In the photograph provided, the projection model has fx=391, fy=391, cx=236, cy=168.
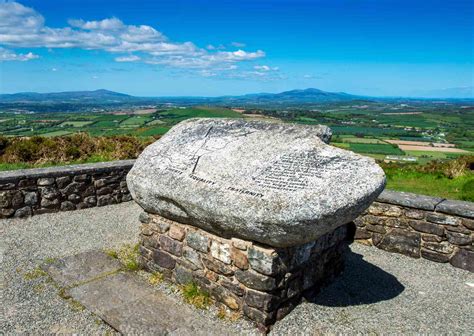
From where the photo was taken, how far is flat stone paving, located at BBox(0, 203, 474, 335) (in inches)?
151

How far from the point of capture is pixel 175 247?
15.2ft

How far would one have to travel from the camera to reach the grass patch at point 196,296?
424 cm

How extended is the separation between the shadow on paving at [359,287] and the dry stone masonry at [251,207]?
0.16 metres

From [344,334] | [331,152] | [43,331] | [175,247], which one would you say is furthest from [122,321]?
[331,152]

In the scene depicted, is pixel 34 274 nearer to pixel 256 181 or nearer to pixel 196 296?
pixel 196 296

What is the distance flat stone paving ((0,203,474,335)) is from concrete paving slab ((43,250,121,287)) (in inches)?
4.7

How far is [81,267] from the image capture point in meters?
5.08

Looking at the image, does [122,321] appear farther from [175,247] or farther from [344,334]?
[344,334]

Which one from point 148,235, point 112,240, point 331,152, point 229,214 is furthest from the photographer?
point 112,240

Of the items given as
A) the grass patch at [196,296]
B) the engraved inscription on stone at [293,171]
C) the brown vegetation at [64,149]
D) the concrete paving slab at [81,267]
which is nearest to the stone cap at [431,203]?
the engraved inscription on stone at [293,171]

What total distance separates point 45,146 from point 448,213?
10.1 m

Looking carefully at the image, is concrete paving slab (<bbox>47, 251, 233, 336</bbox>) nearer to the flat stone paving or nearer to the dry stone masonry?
the flat stone paving

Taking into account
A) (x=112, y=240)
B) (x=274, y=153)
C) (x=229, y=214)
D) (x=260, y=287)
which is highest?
(x=274, y=153)

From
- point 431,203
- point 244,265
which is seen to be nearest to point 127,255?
point 244,265
